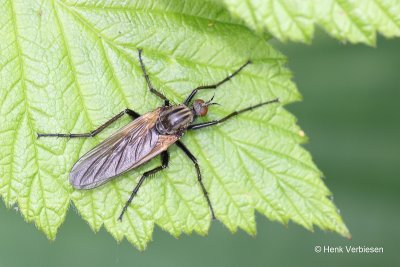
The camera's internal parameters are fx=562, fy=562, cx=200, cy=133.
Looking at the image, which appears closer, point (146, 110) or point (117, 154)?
A: point (146, 110)

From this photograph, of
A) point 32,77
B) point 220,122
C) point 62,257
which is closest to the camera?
point 32,77

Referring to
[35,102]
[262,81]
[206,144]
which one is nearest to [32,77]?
[35,102]

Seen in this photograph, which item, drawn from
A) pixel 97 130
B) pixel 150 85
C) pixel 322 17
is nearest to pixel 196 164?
pixel 150 85

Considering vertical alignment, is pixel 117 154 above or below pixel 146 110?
below

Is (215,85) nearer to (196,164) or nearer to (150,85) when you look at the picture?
(150,85)

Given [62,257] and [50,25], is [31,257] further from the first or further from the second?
[50,25]

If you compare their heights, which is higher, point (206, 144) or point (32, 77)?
point (32, 77)

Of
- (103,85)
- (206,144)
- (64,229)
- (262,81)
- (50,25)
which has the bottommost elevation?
(64,229)
